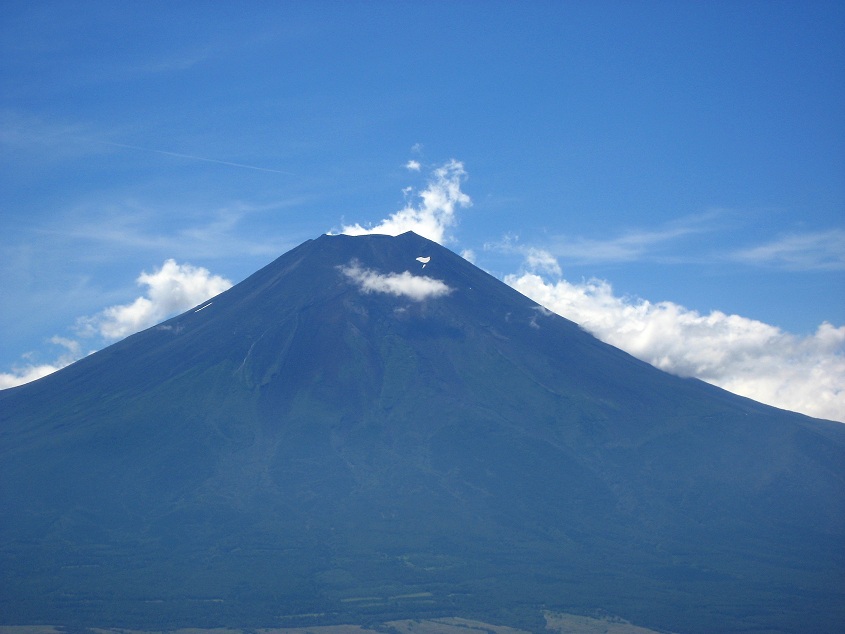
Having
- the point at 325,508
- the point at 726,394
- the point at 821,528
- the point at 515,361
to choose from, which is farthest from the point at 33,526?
the point at 726,394

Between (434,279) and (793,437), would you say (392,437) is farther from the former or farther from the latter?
(793,437)

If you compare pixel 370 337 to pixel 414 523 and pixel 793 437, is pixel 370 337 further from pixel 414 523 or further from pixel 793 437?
pixel 793 437

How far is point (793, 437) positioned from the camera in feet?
511

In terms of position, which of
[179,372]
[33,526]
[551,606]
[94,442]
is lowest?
[551,606]

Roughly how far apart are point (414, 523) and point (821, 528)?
181ft

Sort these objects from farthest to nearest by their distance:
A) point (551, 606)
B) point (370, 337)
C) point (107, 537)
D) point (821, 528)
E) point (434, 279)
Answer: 1. point (434, 279)
2. point (370, 337)
3. point (821, 528)
4. point (107, 537)
5. point (551, 606)

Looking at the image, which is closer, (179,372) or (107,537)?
(107,537)

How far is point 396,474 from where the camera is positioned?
137m

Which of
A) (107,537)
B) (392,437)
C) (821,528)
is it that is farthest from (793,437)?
(107,537)

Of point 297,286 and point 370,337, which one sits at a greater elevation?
point 297,286

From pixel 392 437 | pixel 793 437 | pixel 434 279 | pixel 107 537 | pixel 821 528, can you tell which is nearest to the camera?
pixel 107 537

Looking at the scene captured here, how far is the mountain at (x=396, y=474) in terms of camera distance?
10750cm

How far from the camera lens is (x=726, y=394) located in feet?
609

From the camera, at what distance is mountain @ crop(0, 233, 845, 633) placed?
107500 mm
